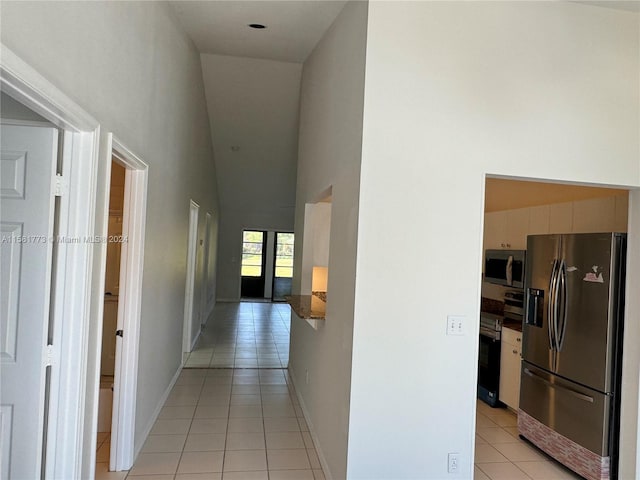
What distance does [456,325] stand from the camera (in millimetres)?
2490

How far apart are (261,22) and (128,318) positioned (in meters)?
2.61

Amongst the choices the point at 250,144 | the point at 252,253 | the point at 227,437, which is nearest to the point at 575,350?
the point at 227,437

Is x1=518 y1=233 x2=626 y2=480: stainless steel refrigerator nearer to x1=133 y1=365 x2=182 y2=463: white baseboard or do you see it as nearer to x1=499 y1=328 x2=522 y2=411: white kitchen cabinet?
x1=499 y1=328 x2=522 y2=411: white kitchen cabinet

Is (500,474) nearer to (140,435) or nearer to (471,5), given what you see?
(140,435)

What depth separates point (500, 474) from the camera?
117 inches

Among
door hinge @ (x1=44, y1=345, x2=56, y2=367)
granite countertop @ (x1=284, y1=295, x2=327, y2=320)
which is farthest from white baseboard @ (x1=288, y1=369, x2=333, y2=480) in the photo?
door hinge @ (x1=44, y1=345, x2=56, y2=367)

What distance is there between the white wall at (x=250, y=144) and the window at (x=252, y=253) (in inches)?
10.4

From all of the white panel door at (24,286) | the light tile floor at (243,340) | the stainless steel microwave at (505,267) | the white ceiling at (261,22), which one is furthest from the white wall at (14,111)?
the light tile floor at (243,340)

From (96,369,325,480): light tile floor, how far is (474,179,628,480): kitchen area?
4.69 ft

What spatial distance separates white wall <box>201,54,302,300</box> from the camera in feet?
17.5

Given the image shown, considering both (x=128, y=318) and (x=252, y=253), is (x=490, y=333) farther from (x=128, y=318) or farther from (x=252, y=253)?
(x=252, y=253)

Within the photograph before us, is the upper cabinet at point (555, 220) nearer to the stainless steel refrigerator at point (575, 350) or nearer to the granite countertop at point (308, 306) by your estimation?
the stainless steel refrigerator at point (575, 350)

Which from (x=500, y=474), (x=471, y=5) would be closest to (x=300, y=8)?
(x=471, y=5)

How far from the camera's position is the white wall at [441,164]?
7.88 ft
